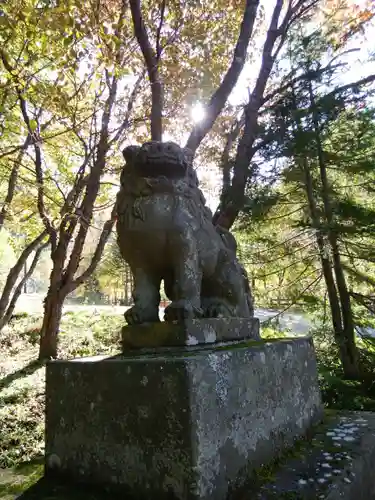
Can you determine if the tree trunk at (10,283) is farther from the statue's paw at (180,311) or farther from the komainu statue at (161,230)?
the statue's paw at (180,311)

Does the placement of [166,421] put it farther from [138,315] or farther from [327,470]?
[327,470]

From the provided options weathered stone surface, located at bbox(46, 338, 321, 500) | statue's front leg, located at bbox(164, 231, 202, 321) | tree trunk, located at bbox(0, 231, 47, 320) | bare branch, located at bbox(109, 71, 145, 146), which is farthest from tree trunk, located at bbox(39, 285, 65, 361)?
statue's front leg, located at bbox(164, 231, 202, 321)

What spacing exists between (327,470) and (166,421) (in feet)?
3.23

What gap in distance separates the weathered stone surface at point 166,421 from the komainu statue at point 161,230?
392 millimetres

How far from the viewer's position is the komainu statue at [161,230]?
2182 mm

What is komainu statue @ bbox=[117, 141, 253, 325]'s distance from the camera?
85.9 inches

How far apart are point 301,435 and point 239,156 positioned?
13.3 ft

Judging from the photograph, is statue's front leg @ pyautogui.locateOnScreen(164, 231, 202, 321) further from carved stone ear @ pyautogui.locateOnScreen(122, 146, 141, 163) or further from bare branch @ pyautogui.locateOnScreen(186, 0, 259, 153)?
bare branch @ pyautogui.locateOnScreen(186, 0, 259, 153)

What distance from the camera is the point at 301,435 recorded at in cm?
252

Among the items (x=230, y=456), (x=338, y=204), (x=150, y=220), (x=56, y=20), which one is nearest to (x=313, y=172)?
(x=338, y=204)

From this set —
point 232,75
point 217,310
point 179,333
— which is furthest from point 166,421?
point 232,75

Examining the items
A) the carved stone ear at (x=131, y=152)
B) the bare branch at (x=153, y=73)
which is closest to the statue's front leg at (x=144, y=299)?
the carved stone ear at (x=131, y=152)

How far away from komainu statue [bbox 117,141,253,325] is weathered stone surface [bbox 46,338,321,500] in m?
0.39

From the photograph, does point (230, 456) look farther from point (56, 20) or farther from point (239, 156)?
point (239, 156)
